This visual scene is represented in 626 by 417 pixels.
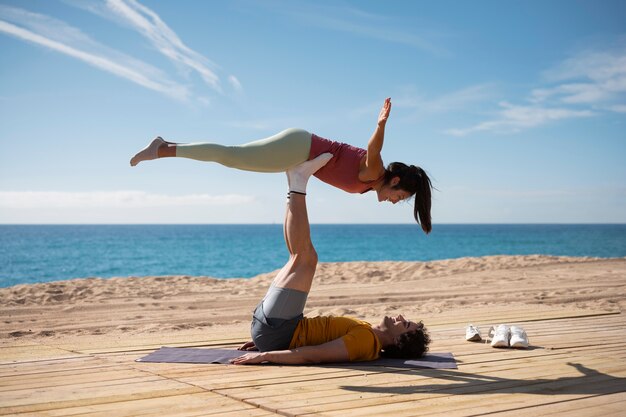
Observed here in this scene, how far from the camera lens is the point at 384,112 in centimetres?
396

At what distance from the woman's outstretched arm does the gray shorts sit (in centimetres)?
96

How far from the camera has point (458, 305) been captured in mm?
8445

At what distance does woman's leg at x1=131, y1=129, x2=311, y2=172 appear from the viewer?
399 cm

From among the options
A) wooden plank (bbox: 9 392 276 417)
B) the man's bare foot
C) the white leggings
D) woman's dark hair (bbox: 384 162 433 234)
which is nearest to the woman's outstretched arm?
woman's dark hair (bbox: 384 162 433 234)

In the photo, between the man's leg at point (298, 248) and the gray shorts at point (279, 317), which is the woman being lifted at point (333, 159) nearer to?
the man's leg at point (298, 248)

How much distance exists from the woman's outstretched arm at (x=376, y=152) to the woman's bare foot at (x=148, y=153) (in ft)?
4.74

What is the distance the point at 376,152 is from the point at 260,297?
6897mm

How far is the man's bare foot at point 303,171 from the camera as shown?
13.8 feet

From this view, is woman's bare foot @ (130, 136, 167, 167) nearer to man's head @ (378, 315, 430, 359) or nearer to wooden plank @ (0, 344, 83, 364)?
wooden plank @ (0, 344, 83, 364)

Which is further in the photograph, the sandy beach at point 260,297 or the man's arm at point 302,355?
the sandy beach at point 260,297

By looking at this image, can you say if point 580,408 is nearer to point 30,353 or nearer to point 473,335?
point 473,335

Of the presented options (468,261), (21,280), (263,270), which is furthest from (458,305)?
(263,270)

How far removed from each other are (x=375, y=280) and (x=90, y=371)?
30.5 ft

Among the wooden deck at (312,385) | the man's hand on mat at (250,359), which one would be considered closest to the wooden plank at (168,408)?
the wooden deck at (312,385)
